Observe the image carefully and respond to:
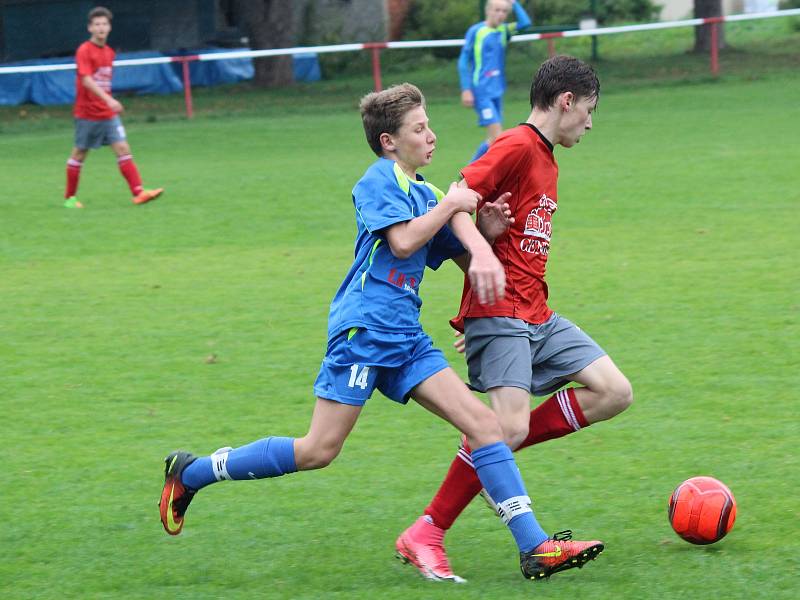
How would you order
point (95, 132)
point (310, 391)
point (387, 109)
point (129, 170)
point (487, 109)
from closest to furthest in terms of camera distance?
1. point (387, 109)
2. point (310, 391)
3. point (129, 170)
4. point (95, 132)
5. point (487, 109)

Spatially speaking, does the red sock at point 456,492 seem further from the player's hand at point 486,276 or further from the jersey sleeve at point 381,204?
the jersey sleeve at point 381,204

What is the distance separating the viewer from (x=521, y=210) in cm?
448

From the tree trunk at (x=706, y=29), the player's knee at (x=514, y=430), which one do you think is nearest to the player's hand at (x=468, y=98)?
the player's knee at (x=514, y=430)

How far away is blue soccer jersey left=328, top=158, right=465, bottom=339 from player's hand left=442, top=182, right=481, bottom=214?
0.47 ft

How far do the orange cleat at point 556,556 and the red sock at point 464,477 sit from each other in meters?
0.39

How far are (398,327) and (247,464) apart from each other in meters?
0.71

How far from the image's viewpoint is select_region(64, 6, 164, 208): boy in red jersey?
1294 cm

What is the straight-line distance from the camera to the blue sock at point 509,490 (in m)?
4.05

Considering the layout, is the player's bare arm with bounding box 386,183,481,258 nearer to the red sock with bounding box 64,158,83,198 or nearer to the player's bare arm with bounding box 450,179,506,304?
the player's bare arm with bounding box 450,179,506,304

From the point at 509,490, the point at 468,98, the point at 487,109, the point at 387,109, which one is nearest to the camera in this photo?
the point at 509,490

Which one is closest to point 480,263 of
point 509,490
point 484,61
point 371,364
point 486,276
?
point 486,276

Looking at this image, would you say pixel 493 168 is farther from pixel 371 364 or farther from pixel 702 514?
pixel 702 514

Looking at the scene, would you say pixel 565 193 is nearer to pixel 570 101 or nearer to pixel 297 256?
pixel 297 256

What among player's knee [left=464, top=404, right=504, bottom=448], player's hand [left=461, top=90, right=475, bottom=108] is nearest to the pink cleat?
player's knee [left=464, top=404, right=504, bottom=448]
